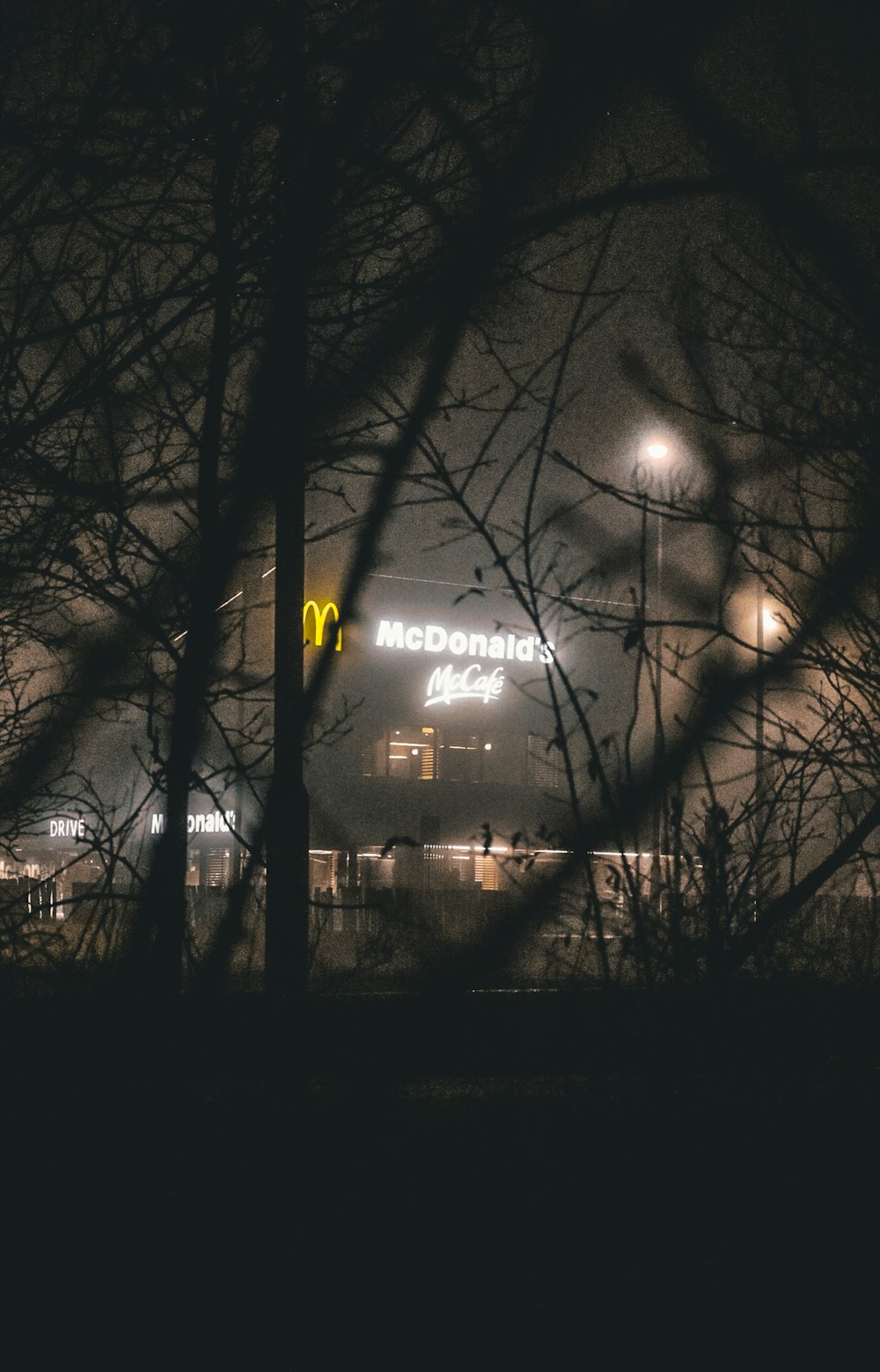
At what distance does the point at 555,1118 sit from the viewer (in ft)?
21.2

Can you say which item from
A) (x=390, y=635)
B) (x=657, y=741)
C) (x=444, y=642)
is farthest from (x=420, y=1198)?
(x=444, y=642)

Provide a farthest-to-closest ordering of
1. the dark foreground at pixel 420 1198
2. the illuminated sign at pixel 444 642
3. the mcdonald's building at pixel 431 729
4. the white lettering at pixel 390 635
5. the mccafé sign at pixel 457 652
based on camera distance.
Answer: the mccafé sign at pixel 457 652
the illuminated sign at pixel 444 642
the white lettering at pixel 390 635
the mcdonald's building at pixel 431 729
the dark foreground at pixel 420 1198

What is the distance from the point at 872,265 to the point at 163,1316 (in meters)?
4.51

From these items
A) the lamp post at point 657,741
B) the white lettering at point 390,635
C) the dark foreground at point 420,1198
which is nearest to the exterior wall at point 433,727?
the white lettering at point 390,635

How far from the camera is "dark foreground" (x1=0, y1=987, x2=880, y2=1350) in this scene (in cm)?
371

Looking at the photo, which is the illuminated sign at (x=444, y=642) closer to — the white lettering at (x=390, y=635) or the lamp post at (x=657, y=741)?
the white lettering at (x=390, y=635)

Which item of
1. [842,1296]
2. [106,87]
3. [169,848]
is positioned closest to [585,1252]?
[842,1296]

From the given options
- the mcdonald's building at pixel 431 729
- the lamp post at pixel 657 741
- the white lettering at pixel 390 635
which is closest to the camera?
the lamp post at pixel 657 741

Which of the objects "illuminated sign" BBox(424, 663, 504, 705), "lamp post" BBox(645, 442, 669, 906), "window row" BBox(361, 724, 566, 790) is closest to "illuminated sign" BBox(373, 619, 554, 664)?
"illuminated sign" BBox(424, 663, 504, 705)

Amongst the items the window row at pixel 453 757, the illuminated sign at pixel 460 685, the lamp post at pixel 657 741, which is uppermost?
the illuminated sign at pixel 460 685

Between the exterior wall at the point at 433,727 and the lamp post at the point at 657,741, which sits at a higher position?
the exterior wall at the point at 433,727

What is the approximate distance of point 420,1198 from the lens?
501cm

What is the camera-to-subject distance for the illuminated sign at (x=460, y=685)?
3156 centimetres

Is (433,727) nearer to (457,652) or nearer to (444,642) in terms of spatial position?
(457,652)
